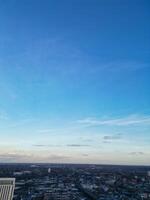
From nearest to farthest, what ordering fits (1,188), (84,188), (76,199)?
(1,188) → (76,199) → (84,188)

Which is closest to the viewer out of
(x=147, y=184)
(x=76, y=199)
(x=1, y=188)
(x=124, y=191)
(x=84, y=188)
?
(x=1, y=188)

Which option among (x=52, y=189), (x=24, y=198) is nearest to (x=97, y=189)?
(x=52, y=189)

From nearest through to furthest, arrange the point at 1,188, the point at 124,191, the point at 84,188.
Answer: the point at 1,188, the point at 124,191, the point at 84,188

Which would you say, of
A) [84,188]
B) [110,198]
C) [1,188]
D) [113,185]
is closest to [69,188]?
[84,188]

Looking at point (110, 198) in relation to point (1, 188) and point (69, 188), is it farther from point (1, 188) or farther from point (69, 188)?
point (1, 188)

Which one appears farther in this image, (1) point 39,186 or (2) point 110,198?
(1) point 39,186

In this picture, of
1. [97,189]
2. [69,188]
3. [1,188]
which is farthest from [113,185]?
[1,188]

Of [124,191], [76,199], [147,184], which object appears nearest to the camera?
[76,199]

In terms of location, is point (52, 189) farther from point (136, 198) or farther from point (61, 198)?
point (136, 198)
